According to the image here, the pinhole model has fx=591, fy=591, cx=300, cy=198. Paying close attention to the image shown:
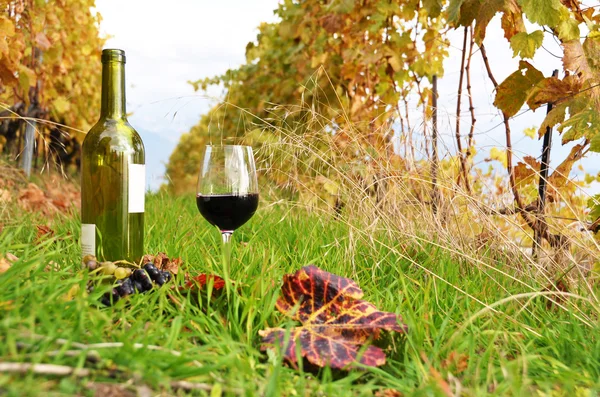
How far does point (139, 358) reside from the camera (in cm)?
118

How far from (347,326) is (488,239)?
129 cm

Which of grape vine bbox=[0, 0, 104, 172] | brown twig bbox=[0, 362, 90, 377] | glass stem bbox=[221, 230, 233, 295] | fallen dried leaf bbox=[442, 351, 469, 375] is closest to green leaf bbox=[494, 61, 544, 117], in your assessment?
glass stem bbox=[221, 230, 233, 295]

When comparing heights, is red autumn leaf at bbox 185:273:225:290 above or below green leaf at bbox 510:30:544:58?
below

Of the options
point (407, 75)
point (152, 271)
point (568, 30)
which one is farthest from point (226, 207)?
point (407, 75)

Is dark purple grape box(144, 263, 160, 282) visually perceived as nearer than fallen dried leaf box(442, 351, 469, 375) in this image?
No

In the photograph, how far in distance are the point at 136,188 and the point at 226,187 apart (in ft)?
1.14

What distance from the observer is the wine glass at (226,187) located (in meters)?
2.09

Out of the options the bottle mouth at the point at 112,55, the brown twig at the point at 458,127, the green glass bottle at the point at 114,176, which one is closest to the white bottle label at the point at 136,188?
the green glass bottle at the point at 114,176

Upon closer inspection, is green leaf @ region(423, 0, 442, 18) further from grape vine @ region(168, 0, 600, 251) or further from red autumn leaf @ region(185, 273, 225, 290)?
red autumn leaf @ region(185, 273, 225, 290)

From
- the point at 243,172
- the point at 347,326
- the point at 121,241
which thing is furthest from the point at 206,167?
the point at 347,326

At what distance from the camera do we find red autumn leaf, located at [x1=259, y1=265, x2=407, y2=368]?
1.41 m

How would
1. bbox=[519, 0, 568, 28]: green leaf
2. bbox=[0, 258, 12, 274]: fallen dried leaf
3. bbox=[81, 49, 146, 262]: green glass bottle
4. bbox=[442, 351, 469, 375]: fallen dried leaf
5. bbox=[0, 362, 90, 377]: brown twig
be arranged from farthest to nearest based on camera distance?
bbox=[519, 0, 568, 28]: green leaf
bbox=[81, 49, 146, 262]: green glass bottle
bbox=[0, 258, 12, 274]: fallen dried leaf
bbox=[442, 351, 469, 375]: fallen dried leaf
bbox=[0, 362, 90, 377]: brown twig

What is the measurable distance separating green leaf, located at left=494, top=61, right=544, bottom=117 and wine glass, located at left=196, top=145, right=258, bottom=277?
4.07ft

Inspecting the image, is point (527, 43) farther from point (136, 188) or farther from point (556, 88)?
point (136, 188)
